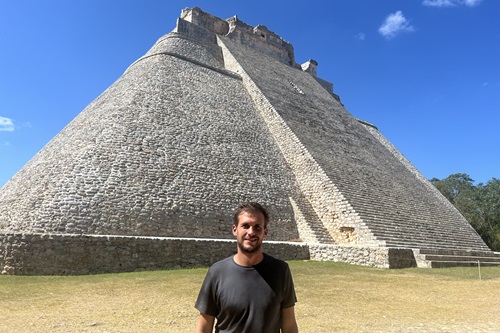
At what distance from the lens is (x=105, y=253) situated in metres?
9.02

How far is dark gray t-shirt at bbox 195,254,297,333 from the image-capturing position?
1969 mm

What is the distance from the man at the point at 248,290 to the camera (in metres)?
1.97

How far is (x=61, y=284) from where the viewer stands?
7.45 m

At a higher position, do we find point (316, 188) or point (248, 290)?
point (316, 188)

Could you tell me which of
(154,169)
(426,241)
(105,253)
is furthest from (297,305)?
(426,241)

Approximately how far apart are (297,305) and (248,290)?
416cm

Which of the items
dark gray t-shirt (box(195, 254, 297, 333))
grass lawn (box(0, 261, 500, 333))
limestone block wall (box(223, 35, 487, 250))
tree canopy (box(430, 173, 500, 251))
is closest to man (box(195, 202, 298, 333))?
dark gray t-shirt (box(195, 254, 297, 333))

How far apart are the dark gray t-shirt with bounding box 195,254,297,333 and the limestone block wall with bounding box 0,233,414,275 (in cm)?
774

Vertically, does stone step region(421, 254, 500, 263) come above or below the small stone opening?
below

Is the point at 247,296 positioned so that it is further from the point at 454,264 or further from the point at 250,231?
the point at 454,264

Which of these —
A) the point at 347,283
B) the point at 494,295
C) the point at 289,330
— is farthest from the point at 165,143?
the point at 289,330

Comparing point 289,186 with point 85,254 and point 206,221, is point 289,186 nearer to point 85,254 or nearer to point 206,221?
point 206,221

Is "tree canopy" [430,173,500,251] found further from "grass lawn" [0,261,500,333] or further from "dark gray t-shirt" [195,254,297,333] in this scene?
"dark gray t-shirt" [195,254,297,333]

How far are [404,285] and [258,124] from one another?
10.4 metres
